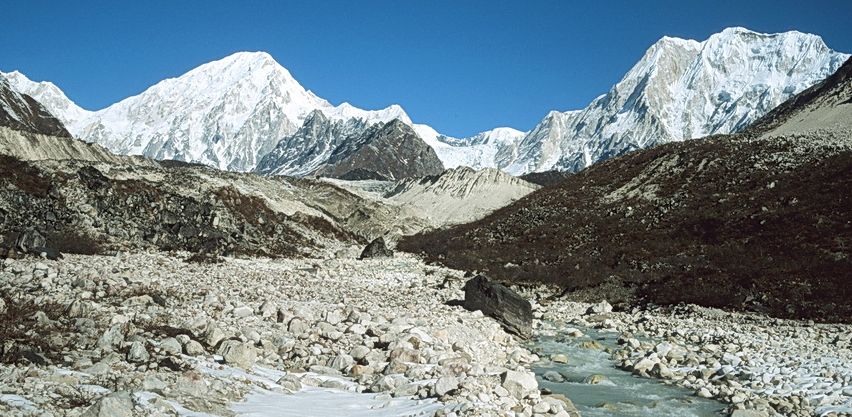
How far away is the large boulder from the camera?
21328 mm

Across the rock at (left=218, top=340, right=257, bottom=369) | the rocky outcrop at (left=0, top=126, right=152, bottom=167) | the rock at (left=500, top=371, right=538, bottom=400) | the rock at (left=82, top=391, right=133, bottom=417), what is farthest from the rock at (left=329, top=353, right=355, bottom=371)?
the rocky outcrop at (left=0, top=126, right=152, bottom=167)

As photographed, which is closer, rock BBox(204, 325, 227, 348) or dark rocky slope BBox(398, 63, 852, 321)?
rock BBox(204, 325, 227, 348)

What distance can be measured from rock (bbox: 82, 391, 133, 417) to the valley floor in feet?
0.05

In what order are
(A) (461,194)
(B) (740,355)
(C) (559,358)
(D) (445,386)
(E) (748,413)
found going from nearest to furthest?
1. (D) (445,386)
2. (E) (748,413)
3. (B) (740,355)
4. (C) (559,358)
5. (A) (461,194)

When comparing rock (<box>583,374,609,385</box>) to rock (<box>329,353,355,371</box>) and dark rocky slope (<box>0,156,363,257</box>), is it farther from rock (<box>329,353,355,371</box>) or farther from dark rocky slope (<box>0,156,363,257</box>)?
dark rocky slope (<box>0,156,363,257</box>)

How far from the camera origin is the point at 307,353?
1295 cm

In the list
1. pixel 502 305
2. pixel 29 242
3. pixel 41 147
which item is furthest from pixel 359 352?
pixel 41 147

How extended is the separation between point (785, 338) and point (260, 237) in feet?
116

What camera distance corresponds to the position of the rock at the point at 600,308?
89.3 ft

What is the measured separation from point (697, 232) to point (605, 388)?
3097 cm

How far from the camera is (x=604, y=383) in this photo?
15.3 metres

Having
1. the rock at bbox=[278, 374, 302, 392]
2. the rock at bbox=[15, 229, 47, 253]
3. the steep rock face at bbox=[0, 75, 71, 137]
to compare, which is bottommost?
the rock at bbox=[278, 374, 302, 392]

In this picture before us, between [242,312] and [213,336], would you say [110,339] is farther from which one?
[242,312]

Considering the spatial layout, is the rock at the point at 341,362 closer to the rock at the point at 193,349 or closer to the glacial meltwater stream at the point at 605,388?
the rock at the point at 193,349
